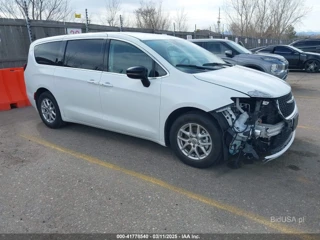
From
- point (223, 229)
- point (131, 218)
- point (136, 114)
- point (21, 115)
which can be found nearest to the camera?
point (223, 229)

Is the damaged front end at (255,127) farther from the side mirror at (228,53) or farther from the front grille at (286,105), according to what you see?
the side mirror at (228,53)

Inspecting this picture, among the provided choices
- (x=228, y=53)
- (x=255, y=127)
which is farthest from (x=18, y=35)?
(x=255, y=127)

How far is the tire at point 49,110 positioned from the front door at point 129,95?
1.33m

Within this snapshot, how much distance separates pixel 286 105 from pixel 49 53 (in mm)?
4196

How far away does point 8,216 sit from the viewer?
9.43ft

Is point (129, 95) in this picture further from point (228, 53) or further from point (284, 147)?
point (228, 53)

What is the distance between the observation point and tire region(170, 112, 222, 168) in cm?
352

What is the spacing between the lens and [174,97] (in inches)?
145

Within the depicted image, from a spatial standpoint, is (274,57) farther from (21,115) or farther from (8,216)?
(8,216)

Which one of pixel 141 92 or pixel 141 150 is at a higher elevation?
pixel 141 92

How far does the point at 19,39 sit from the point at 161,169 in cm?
824

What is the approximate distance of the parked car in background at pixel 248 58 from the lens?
8664 millimetres

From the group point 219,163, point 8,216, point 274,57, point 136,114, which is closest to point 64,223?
point 8,216

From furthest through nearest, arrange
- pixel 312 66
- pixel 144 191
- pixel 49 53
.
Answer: pixel 312 66, pixel 49 53, pixel 144 191
